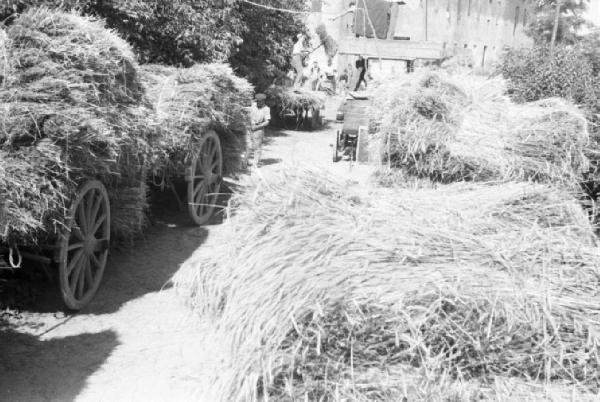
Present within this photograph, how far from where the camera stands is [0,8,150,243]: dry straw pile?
407 cm

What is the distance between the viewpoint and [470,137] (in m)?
5.52

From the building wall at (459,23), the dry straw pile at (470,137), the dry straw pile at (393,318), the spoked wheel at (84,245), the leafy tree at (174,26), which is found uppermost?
the building wall at (459,23)

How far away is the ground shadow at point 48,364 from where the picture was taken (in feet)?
13.1

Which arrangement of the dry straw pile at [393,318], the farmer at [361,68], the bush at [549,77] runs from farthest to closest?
the farmer at [361,68] < the bush at [549,77] < the dry straw pile at [393,318]

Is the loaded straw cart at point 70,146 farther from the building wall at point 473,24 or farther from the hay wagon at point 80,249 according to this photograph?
the building wall at point 473,24

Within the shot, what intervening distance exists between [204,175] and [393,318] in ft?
18.5

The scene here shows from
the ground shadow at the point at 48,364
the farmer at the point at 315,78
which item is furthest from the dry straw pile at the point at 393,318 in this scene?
the farmer at the point at 315,78

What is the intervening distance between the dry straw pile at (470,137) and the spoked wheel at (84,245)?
258 cm

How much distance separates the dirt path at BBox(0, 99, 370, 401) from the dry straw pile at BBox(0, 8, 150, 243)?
83cm

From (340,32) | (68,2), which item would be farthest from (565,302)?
(340,32)

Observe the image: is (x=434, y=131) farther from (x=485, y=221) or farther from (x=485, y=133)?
(x=485, y=221)

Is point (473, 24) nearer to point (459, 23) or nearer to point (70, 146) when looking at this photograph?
point (459, 23)

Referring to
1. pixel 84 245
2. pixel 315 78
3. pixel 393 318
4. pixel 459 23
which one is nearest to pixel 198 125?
pixel 84 245

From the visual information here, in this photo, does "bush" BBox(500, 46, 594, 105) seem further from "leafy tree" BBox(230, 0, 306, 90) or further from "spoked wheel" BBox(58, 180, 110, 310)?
"leafy tree" BBox(230, 0, 306, 90)
